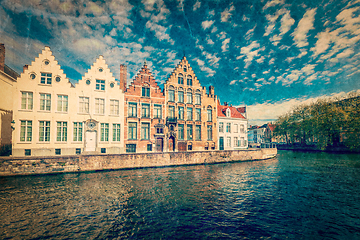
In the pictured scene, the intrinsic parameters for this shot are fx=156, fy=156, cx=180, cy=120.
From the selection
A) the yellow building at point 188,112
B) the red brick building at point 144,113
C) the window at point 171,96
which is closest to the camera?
the red brick building at point 144,113

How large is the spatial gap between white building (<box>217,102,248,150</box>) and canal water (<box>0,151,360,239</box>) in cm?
2136

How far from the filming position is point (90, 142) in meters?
24.6

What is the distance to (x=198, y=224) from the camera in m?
7.78

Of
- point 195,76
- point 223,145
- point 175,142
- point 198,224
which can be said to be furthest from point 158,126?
point 198,224

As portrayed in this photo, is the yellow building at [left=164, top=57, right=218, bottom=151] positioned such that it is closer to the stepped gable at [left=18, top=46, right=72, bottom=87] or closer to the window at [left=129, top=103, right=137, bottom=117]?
the window at [left=129, top=103, right=137, bottom=117]

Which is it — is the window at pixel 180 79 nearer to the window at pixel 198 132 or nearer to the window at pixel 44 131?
the window at pixel 198 132

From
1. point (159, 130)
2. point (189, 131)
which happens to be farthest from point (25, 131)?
point (189, 131)

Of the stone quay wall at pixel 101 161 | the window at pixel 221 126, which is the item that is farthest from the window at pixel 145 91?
the window at pixel 221 126

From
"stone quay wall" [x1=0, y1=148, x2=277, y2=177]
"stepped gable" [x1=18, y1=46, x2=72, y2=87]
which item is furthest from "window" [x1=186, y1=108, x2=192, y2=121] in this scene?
"stepped gable" [x1=18, y1=46, x2=72, y2=87]

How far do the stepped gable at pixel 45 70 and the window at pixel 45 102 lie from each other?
1.87m

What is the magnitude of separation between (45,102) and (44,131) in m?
4.31

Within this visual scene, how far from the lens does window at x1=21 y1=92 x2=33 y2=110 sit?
2217cm

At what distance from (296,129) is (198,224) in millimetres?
63610

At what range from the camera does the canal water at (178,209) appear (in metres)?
7.12
